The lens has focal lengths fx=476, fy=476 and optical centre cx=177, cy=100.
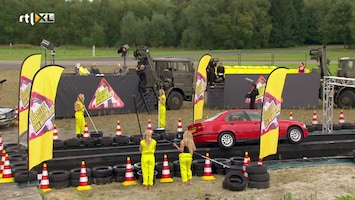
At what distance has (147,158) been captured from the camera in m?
11.3

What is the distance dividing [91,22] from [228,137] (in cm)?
8992

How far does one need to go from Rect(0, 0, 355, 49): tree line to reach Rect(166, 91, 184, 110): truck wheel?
64.5 metres

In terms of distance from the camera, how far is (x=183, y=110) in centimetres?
2425

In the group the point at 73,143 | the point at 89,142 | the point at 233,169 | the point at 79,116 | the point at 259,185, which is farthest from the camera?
the point at 79,116

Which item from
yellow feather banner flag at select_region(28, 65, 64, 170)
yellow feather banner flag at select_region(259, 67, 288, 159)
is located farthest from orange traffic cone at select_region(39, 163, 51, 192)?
yellow feather banner flag at select_region(259, 67, 288, 159)

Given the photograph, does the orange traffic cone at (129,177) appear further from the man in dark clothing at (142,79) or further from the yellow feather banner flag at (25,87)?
the man in dark clothing at (142,79)

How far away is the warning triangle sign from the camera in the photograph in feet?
72.5

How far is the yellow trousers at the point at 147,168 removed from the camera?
444 inches

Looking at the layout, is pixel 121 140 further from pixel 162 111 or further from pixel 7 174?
pixel 7 174

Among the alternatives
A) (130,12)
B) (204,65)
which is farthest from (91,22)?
(204,65)

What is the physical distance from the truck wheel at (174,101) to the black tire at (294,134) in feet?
32.3

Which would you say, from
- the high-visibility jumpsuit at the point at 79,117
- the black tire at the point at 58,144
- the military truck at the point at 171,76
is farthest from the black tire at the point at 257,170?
the military truck at the point at 171,76

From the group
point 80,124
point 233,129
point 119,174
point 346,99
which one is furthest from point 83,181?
point 346,99

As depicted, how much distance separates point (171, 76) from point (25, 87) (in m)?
10.6
